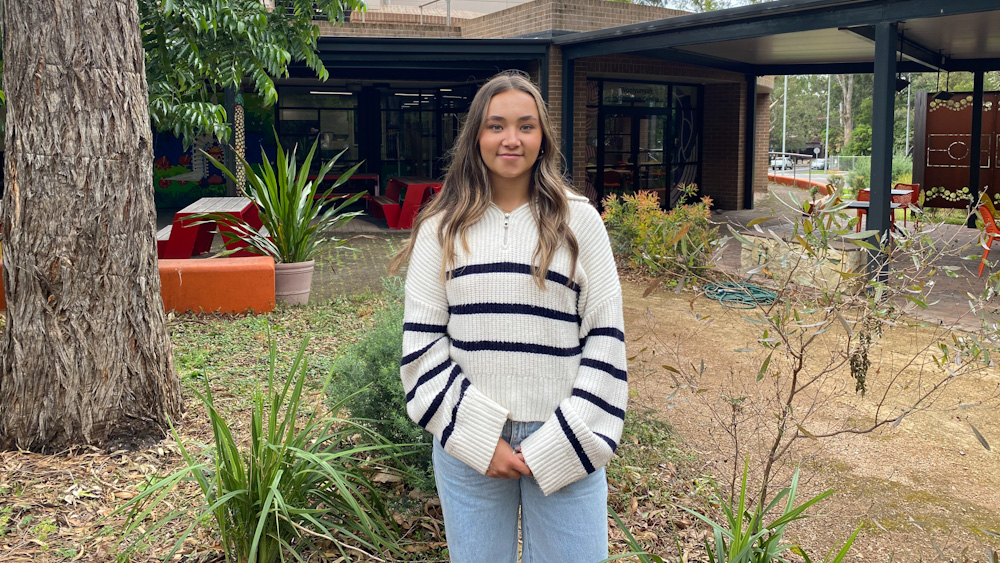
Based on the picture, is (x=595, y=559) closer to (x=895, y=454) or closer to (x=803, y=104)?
(x=895, y=454)

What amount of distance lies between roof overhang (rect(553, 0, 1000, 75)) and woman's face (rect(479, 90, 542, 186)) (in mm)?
6562

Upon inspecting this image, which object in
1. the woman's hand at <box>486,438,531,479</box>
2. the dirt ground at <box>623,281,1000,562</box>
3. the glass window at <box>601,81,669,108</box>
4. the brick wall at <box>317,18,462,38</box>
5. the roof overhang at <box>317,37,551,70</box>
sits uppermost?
the brick wall at <box>317,18,462,38</box>

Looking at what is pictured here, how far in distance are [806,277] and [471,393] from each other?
147cm

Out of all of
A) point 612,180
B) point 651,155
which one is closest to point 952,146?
point 651,155

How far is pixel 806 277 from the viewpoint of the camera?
292 centimetres

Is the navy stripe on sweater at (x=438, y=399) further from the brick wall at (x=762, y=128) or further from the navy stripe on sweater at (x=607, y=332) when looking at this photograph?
the brick wall at (x=762, y=128)

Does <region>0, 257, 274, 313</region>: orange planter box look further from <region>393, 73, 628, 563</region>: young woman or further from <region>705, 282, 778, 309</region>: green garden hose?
<region>393, 73, 628, 563</region>: young woman

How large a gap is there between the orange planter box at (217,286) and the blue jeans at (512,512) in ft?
18.1

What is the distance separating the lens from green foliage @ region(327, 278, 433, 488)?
3391 mm

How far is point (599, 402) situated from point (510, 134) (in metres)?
0.67

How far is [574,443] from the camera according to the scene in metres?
1.95

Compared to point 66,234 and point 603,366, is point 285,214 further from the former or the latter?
point 603,366

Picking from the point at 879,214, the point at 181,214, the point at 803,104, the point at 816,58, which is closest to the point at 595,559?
the point at 879,214

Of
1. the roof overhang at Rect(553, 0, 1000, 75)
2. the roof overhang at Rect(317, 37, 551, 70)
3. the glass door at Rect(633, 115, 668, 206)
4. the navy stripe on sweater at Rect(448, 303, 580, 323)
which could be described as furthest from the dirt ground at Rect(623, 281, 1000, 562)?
the glass door at Rect(633, 115, 668, 206)
